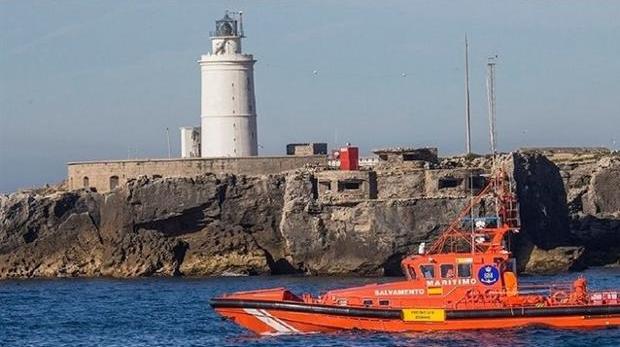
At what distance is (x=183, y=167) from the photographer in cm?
7212

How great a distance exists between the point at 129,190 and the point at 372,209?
10678 mm

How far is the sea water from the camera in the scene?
1556 inches

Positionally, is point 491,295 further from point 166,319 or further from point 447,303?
point 166,319

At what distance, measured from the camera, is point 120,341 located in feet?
140

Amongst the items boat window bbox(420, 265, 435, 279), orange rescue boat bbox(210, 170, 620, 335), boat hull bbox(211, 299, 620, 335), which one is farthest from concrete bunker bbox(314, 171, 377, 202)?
boat window bbox(420, 265, 435, 279)

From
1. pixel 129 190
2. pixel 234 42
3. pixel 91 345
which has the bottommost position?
pixel 91 345

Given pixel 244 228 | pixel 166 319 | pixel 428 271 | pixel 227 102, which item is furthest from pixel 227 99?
pixel 428 271

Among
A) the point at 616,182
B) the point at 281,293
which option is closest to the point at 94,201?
the point at 616,182

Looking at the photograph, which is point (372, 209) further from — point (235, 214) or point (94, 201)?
point (94, 201)

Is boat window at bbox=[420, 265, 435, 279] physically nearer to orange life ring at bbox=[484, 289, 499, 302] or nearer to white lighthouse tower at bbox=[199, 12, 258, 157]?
orange life ring at bbox=[484, 289, 499, 302]

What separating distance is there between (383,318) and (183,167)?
3245 cm

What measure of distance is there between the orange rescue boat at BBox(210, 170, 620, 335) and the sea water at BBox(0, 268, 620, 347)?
1.18 ft

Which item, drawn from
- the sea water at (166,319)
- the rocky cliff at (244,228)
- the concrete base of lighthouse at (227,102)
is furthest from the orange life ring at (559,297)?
the concrete base of lighthouse at (227,102)

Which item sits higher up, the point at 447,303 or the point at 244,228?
the point at 244,228
